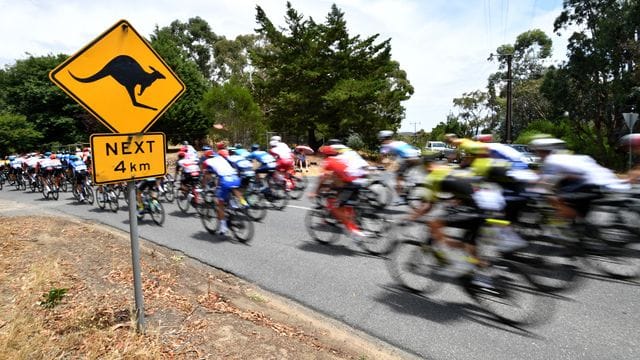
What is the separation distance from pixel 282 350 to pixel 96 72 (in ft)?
9.50

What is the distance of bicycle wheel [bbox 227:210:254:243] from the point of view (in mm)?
7836

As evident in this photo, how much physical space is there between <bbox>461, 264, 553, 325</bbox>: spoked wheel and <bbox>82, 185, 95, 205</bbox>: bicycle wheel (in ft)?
44.0

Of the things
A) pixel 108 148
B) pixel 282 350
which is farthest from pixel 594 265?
pixel 108 148

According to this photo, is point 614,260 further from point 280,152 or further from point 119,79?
point 280,152

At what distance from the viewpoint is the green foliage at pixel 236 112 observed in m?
32.4

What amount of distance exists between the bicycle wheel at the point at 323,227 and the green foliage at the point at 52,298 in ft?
13.4

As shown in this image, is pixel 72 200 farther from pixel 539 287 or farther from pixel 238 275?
pixel 539 287

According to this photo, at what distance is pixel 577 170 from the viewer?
532 centimetres

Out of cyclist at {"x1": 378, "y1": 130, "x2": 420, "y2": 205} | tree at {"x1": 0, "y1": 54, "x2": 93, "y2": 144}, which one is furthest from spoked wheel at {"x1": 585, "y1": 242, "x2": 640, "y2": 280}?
tree at {"x1": 0, "y1": 54, "x2": 93, "y2": 144}

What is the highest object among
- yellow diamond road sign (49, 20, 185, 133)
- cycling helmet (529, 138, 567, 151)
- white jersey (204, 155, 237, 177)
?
yellow diamond road sign (49, 20, 185, 133)

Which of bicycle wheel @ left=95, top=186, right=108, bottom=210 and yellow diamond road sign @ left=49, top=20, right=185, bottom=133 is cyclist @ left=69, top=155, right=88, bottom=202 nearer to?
bicycle wheel @ left=95, top=186, right=108, bottom=210

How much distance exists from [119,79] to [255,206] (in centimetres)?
660

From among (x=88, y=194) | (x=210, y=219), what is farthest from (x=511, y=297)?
(x=88, y=194)

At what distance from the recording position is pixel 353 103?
29.6 metres
